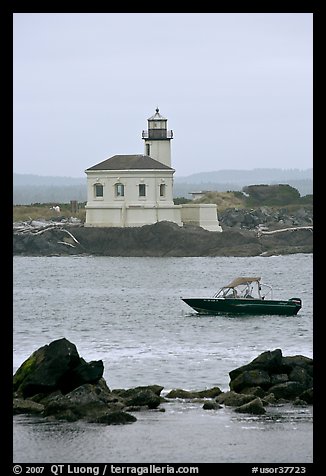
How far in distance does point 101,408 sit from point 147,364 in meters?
4.94

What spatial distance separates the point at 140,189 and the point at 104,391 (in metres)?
31.3

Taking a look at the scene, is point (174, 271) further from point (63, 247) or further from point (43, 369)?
point (43, 369)

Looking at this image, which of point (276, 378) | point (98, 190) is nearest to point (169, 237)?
point (98, 190)

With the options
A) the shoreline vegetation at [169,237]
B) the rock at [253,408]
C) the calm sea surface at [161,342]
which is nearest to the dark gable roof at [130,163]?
the shoreline vegetation at [169,237]

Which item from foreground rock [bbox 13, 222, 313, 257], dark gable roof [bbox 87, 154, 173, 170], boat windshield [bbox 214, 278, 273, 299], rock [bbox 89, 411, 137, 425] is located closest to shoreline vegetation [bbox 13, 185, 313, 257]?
foreground rock [bbox 13, 222, 313, 257]

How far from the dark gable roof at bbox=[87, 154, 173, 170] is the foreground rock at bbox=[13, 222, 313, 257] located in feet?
6.44

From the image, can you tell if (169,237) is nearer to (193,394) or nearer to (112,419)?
(193,394)

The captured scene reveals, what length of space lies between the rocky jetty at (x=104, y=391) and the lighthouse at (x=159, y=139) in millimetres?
31309

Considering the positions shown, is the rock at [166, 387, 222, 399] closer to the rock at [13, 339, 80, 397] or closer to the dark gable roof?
the rock at [13, 339, 80, 397]

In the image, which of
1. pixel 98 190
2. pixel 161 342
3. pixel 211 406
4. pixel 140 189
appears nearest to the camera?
pixel 211 406

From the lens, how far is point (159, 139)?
42.8 meters

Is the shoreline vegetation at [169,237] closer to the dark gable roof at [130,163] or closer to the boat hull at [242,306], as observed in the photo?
the dark gable roof at [130,163]

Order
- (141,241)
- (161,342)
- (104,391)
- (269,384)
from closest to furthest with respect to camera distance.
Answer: (104,391)
(269,384)
(161,342)
(141,241)
